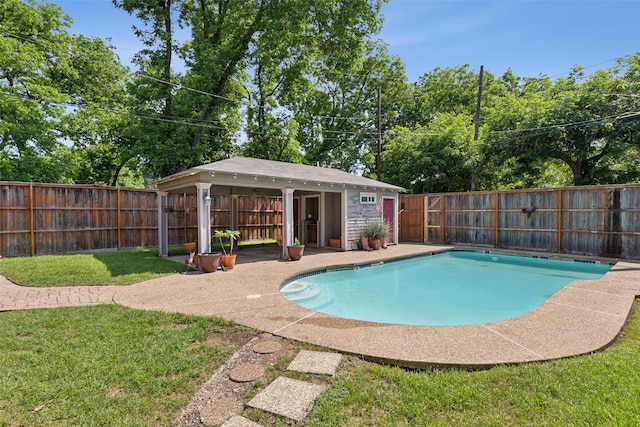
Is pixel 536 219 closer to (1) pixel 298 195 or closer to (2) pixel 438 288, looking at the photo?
(2) pixel 438 288

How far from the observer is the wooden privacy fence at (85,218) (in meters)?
9.35

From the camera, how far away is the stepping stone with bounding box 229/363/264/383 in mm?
2776

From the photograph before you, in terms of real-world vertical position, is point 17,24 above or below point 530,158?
above

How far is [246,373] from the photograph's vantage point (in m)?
2.87

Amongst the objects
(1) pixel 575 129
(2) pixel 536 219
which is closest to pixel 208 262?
(2) pixel 536 219

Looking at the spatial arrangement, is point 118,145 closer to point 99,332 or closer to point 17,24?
point 17,24

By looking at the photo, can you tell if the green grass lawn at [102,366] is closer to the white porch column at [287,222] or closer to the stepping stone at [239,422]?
the stepping stone at [239,422]

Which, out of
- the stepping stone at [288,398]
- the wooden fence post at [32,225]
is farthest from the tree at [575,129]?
the wooden fence post at [32,225]

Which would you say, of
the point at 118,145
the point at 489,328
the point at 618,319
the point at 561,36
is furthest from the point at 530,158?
the point at 118,145

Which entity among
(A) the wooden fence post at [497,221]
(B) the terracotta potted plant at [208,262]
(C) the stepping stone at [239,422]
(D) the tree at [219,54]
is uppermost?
(D) the tree at [219,54]

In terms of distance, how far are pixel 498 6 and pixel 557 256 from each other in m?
7.96

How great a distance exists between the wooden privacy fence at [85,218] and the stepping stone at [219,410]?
8.92 m

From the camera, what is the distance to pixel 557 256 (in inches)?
411

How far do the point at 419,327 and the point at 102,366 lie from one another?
3403 mm
